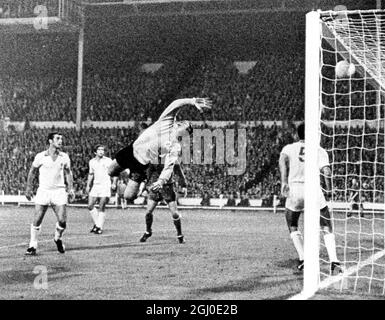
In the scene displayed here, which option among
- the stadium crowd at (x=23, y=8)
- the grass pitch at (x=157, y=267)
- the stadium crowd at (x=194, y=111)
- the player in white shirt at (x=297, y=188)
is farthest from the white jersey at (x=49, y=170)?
the stadium crowd at (x=23, y=8)

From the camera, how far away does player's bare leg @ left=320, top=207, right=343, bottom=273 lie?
25.7ft

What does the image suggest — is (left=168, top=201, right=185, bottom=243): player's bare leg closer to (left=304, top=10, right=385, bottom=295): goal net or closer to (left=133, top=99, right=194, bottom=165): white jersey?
(left=133, top=99, right=194, bottom=165): white jersey

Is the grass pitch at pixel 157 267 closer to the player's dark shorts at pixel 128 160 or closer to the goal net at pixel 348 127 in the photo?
the goal net at pixel 348 127

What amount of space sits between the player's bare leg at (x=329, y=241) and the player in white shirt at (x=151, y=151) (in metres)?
2.14

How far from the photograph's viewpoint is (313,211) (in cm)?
673

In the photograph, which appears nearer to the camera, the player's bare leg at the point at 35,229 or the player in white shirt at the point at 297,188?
the player in white shirt at the point at 297,188

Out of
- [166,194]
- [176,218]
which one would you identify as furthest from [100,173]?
[176,218]

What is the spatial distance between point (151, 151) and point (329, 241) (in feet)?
9.83

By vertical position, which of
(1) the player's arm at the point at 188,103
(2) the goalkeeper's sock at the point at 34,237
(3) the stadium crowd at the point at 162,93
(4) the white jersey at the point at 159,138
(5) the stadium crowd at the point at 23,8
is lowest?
(2) the goalkeeper's sock at the point at 34,237

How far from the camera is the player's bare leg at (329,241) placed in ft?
25.7

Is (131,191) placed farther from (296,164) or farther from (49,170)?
(296,164)

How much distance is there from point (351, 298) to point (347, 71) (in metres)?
8.25

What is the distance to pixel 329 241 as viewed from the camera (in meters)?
7.86
